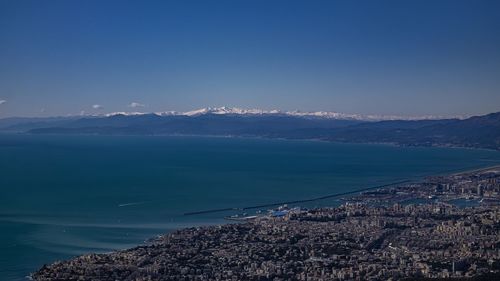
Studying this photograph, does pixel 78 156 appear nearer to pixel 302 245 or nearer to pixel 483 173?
pixel 483 173

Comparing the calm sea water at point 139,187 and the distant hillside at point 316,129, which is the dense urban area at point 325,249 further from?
the distant hillside at point 316,129

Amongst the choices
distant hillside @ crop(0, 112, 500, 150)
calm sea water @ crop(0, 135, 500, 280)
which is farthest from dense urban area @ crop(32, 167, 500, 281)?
distant hillside @ crop(0, 112, 500, 150)

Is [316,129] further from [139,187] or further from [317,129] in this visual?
[139,187]

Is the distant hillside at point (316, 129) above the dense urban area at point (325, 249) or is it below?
above

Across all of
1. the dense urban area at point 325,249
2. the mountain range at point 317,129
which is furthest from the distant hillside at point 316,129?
the dense urban area at point 325,249

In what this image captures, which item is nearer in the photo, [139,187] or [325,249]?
[325,249]

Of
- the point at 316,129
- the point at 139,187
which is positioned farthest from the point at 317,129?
the point at 139,187
